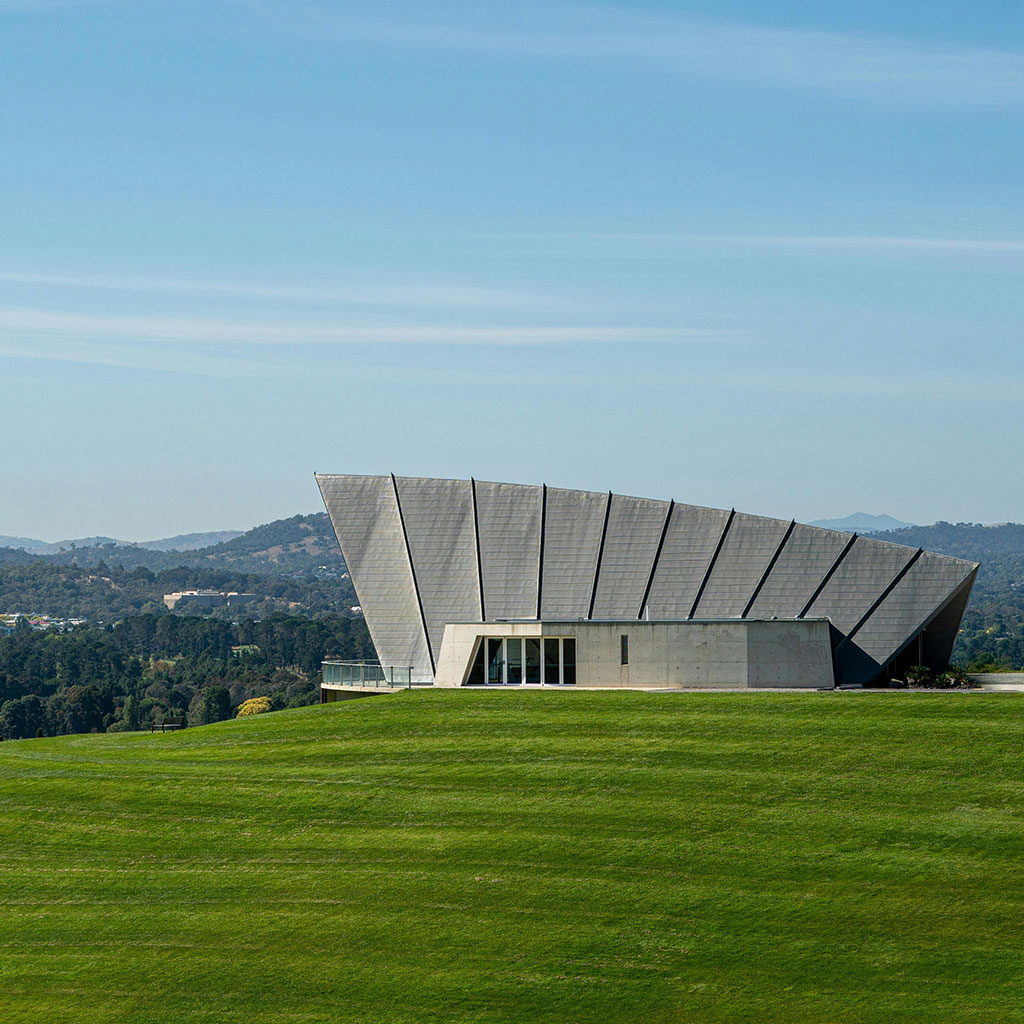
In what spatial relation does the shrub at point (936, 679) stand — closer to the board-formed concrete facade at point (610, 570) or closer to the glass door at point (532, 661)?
the board-formed concrete facade at point (610, 570)

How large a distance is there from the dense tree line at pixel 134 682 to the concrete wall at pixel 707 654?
82809 millimetres

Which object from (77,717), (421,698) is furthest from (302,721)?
(77,717)

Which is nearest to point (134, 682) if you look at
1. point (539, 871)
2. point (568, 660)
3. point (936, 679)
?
point (568, 660)

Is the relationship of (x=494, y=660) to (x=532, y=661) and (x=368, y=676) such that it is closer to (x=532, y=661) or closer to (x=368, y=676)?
(x=532, y=661)

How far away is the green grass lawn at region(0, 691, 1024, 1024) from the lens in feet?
71.2

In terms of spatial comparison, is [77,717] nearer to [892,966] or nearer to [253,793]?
[253,793]

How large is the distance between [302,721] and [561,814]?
38.4 ft

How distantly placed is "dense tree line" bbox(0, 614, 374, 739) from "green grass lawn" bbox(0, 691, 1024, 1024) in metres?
89.5

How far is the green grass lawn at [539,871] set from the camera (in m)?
21.7

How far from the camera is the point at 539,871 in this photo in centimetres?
2555

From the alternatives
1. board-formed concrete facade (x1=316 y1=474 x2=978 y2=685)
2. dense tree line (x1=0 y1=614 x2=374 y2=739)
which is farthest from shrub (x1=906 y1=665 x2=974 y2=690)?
dense tree line (x1=0 y1=614 x2=374 y2=739)

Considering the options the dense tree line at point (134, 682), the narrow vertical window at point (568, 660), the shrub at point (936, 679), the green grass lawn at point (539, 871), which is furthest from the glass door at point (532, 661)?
the dense tree line at point (134, 682)

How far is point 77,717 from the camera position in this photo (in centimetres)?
12656

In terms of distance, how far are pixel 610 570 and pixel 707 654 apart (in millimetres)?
8390
